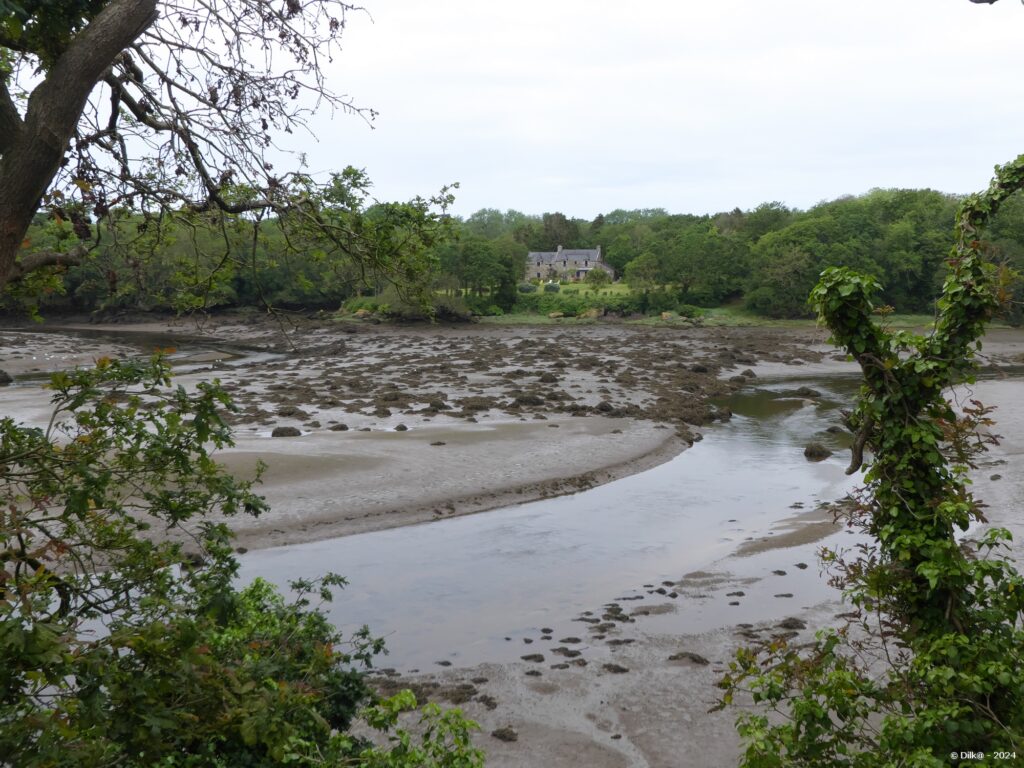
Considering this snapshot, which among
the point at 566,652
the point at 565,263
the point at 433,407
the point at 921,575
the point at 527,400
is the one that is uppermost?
the point at 565,263

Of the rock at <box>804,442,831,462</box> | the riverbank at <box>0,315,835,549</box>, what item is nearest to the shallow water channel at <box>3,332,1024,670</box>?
the rock at <box>804,442,831,462</box>

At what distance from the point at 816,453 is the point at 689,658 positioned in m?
15.4

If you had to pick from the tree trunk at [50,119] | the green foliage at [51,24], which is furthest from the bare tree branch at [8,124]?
the green foliage at [51,24]

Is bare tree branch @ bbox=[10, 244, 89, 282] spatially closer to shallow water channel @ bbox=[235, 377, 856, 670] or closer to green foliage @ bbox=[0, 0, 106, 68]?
green foliage @ bbox=[0, 0, 106, 68]

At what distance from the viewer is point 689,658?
1220cm

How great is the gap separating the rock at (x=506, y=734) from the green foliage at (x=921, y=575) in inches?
162

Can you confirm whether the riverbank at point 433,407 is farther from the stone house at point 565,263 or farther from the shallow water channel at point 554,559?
the stone house at point 565,263

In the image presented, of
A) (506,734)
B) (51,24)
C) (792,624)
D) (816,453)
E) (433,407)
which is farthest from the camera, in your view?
(433,407)

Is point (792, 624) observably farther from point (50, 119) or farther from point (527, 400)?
point (527, 400)

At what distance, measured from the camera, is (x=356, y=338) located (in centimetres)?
6706

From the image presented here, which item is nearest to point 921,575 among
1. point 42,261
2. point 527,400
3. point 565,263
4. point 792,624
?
point 42,261

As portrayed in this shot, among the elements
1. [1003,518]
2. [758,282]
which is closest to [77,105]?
[1003,518]

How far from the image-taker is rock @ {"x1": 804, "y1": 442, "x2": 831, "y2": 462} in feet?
84.5

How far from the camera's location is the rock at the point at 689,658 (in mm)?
12070
